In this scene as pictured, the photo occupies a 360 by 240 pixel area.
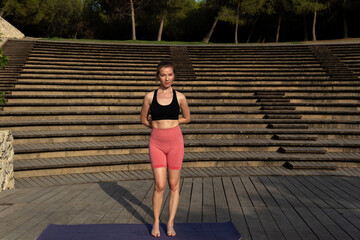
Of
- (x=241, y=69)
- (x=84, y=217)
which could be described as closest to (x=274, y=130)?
(x=241, y=69)

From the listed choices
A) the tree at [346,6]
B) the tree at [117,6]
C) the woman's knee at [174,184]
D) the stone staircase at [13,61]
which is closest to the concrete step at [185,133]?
the stone staircase at [13,61]

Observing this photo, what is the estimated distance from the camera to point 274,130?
8273 millimetres

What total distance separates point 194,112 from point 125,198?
447cm

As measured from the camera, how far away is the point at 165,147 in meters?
3.65

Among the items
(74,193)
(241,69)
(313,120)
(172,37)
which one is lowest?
(74,193)

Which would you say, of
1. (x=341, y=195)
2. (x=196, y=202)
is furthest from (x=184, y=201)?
(x=341, y=195)

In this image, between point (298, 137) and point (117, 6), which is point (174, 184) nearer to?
point (298, 137)

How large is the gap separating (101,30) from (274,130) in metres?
40.5

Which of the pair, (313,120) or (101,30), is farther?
(101,30)

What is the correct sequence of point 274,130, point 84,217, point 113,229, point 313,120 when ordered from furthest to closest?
1. point 313,120
2. point 274,130
3. point 84,217
4. point 113,229

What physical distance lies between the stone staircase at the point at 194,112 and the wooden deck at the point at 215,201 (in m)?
0.50

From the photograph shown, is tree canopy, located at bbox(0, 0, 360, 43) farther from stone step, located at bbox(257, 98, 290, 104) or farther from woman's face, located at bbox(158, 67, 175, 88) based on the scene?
woman's face, located at bbox(158, 67, 175, 88)

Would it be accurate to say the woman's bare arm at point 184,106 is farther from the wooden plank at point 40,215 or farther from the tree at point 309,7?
the tree at point 309,7

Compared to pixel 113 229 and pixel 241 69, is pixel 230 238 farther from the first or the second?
pixel 241 69
